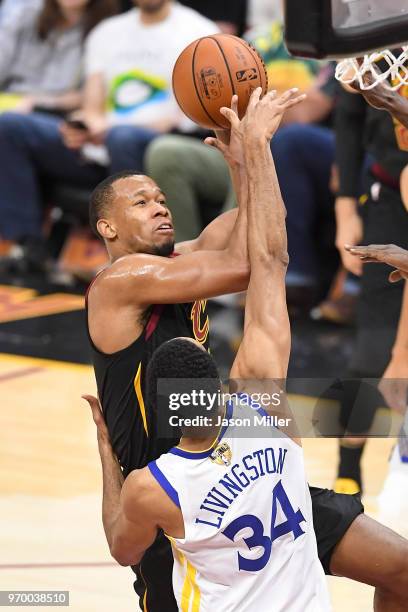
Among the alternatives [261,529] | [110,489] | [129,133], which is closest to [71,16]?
[129,133]

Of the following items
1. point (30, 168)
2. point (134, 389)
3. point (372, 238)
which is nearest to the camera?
point (134, 389)

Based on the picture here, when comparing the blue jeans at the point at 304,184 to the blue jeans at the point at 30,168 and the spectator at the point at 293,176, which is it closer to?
the spectator at the point at 293,176

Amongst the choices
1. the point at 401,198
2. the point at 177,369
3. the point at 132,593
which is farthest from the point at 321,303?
the point at 177,369

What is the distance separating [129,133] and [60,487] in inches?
161

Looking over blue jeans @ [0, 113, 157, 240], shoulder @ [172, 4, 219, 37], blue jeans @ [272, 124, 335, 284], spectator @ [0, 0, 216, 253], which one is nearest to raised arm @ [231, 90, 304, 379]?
blue jeans @ [272, 124, 335, 284]

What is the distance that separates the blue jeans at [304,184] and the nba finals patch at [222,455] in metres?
5.59

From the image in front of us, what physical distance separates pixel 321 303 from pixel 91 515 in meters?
3.98

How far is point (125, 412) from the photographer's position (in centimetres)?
412

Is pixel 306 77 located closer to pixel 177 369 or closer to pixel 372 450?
pixel 372 450

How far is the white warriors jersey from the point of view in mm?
3473

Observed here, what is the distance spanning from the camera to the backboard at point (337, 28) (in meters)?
3.37

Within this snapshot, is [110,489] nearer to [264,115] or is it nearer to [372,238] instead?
[264,115]

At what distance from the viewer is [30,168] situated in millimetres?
10305

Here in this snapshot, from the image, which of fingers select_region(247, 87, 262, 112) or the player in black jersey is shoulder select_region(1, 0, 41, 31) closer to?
the player in black jersey
